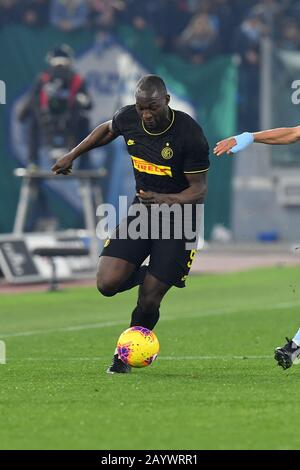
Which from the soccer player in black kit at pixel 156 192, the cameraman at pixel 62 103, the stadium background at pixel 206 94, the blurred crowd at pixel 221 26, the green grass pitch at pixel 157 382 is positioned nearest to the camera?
the green grass pitch at pixel 157 382

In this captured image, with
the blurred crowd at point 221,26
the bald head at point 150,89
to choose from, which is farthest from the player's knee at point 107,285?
the blurred crowd at point 221,26

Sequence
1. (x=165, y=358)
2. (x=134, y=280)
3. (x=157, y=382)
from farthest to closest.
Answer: (x=165, y=358), (x=134, y=280), (x=157, y=382)

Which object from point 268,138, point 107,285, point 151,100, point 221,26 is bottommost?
point 107,285

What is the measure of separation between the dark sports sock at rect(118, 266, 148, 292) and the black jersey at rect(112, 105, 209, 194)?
69 centimetres

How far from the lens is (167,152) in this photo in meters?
11.3

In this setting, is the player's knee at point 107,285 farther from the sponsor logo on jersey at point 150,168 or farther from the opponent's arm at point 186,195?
the sponsor logo on jersey at point 150,168

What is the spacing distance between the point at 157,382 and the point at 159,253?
46.3 inches

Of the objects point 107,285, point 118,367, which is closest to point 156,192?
point 107,285

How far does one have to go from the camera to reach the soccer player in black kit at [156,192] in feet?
37.2

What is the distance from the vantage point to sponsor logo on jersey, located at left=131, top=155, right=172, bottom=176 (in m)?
11.4

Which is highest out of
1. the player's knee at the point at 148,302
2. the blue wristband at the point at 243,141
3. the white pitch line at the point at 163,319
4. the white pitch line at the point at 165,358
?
the blue wristband at the point at 243,141

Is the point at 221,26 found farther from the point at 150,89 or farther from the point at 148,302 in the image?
the point at 150,89

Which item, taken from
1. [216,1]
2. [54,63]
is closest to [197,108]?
[216,1]

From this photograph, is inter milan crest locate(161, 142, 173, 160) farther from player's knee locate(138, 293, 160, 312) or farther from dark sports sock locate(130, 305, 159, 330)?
dark sports sock locate(130, 305, 159, 330)
